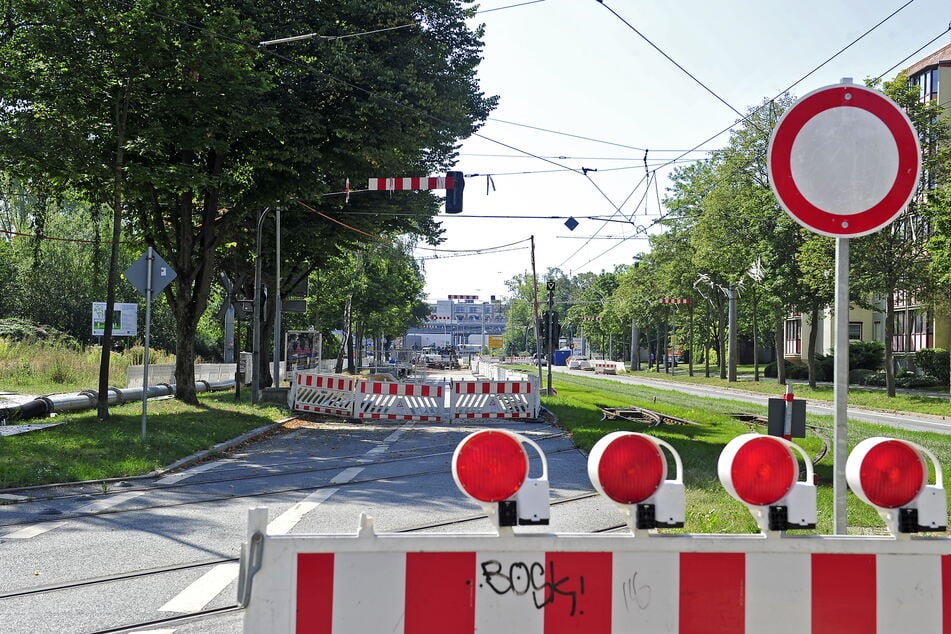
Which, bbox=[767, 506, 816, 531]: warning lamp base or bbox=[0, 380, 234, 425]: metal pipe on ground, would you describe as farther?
bbox=[0, 380, 234, 425]: metal pipe on ground

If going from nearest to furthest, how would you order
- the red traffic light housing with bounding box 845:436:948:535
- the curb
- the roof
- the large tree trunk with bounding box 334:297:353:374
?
the red traffic light housing with bounding box 845:436:948:535 → the curb → the large tree trunk with bounding box 334:297:353:374 → the roof

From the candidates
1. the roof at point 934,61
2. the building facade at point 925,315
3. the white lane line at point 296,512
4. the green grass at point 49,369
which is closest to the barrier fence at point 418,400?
the green grass at point 49,369

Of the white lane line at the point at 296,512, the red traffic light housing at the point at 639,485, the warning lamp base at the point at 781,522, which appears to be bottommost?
the white lane line at the point at 296,512

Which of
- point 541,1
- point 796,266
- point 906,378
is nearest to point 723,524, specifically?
point 541,1

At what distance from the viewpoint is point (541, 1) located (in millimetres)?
15844

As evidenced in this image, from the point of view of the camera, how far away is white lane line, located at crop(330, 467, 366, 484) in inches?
420

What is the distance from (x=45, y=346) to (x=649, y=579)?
31.3 m

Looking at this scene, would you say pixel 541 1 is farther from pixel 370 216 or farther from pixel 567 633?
pixel 567 633

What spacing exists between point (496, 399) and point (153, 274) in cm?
1061

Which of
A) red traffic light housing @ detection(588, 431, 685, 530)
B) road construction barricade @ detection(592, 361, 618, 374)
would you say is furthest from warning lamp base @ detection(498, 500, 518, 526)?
road construction barricade @ detection(592, 361, 618, 374)

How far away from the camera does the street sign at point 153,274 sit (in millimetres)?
13125

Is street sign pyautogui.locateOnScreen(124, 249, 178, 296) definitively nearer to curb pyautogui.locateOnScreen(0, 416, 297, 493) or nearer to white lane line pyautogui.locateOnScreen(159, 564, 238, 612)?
curb pyautogui.locateOnScreen(0, 416, 297, 493)

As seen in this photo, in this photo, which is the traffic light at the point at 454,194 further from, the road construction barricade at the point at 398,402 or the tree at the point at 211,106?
the road construction barricade at the point at 398,402

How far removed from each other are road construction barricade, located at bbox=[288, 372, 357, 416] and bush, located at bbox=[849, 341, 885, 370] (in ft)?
109
